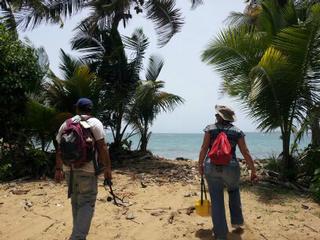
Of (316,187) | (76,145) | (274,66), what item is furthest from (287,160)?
(76,145)

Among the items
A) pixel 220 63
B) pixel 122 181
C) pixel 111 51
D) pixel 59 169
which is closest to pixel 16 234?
pixel 59 169

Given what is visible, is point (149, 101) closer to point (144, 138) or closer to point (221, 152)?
point (144, 138)

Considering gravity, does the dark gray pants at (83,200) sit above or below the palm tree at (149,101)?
below

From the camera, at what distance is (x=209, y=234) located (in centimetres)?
582

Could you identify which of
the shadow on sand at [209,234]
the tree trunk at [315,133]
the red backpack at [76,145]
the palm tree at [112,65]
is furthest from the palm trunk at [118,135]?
the red backpack at [76,145]

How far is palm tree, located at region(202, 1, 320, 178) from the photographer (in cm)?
821

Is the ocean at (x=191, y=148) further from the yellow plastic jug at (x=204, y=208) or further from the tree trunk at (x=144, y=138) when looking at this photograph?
the yellow plastic jug at (x=204, y=208)

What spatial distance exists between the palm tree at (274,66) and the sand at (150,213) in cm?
145

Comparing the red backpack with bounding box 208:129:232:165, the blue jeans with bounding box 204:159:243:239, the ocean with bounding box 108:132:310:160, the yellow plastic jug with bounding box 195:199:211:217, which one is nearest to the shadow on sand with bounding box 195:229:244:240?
the yellow plastic jug with bounding box 195:199:211:217

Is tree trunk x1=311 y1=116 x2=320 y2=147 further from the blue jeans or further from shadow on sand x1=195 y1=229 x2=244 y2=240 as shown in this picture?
the blue jeans

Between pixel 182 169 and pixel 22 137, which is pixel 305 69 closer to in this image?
pixel 182 169

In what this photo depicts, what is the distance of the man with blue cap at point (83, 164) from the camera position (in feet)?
15.8

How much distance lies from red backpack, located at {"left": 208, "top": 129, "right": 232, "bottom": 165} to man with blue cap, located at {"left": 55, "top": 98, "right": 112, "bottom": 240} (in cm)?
120

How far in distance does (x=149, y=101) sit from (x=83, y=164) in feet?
20.8
